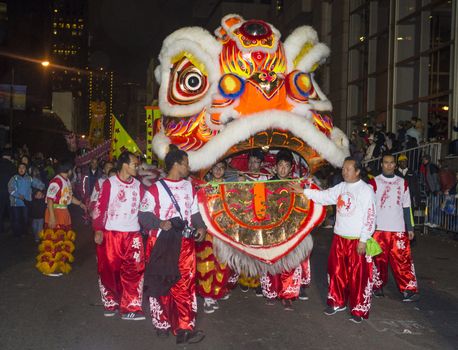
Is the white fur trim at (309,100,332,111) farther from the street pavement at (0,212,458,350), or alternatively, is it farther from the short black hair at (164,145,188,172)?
the street pavement at (0,212,458,350)

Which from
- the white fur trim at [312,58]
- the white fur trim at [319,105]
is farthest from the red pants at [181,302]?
the white fur trim at [312,58]

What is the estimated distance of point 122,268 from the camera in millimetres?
6039

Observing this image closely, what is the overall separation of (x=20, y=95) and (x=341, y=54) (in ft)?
66.1

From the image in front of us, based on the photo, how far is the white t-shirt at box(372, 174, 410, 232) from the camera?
703cm

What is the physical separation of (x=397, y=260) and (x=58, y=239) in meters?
4.83

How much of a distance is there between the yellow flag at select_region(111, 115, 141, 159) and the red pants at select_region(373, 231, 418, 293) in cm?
361

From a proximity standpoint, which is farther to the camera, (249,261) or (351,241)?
(249,261)

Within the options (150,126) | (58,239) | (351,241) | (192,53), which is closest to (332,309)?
(351,241)

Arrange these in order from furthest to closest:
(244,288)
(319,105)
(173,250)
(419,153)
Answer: (419,153) → (244,288) → (319,105) → (173,250)

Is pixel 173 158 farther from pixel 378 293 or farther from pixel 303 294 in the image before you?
pixel 378 293

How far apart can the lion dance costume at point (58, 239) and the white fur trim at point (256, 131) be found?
3667mm

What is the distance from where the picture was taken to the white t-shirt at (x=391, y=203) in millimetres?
7031

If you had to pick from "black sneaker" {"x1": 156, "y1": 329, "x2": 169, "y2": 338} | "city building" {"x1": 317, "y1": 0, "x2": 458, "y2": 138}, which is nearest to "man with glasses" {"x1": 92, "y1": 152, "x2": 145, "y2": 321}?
"black sneaker" {"x1": 156, "y1": 329, "x2": 169, "y2": 338}

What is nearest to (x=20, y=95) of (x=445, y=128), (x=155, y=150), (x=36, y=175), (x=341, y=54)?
(x=341, y=54)
